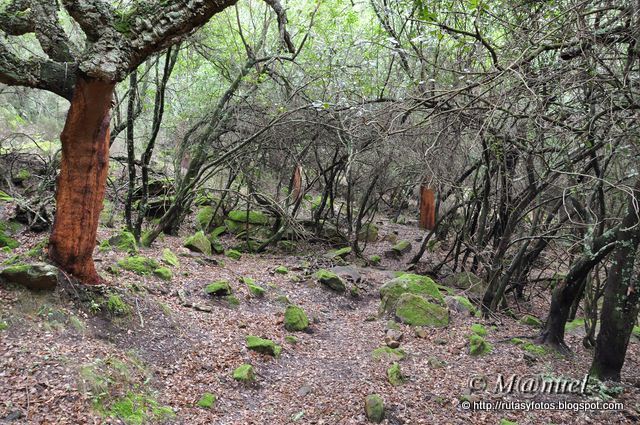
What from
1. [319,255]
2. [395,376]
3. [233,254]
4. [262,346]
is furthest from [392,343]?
[319,255]

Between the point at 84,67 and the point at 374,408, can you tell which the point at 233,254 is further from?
the point at 84,67

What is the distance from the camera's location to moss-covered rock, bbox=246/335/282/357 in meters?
5.57

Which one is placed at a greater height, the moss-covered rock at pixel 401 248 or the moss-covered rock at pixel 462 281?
the moss-covered rock at pixel 401 248

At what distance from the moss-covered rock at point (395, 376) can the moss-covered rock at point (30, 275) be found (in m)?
3.87

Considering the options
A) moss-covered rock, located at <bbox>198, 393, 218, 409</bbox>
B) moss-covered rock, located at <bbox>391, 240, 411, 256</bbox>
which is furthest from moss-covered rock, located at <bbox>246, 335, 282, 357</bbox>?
moss-covered rock, located at <bbox>391, 240, 411, 256</bbox>

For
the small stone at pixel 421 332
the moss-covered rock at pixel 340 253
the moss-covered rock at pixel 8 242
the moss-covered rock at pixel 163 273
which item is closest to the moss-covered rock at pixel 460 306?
the small stone at pixel 421 332

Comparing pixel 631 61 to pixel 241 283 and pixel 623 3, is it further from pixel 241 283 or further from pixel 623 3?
pixel 241 283

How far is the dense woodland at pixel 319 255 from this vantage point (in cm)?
381

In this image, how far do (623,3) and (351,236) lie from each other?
857 centimetres

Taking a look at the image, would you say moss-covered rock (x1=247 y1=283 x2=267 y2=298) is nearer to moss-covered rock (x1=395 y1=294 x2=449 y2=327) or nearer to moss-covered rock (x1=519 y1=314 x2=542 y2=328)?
moss-covered rock (x1=395 y1=294 x2=449 y2=327)

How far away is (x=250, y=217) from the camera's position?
12555 mm

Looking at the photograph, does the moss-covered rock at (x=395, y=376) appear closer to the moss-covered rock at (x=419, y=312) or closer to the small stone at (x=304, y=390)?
the small stone at (x=304, y=390)

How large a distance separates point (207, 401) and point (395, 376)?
90.1 inches

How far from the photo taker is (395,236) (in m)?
13.8
